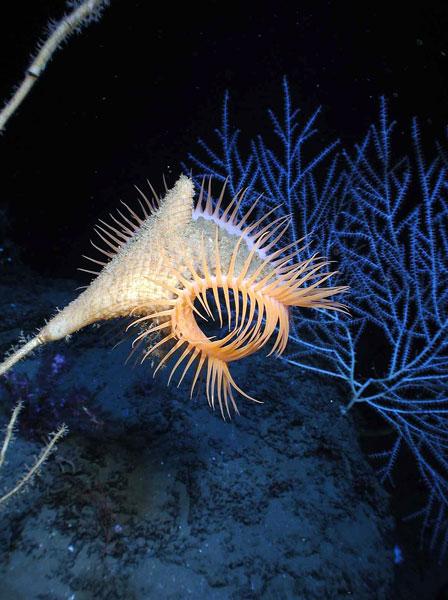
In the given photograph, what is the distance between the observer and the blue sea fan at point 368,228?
377 centimetres

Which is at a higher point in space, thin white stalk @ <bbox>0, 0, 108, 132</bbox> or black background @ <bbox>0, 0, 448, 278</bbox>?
black background @ <bbox>0, 0, 448, 278</bbox>

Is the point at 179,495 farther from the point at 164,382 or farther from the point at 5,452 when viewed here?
the point at 5,452

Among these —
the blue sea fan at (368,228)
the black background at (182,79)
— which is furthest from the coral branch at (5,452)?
the black background at (182,79)

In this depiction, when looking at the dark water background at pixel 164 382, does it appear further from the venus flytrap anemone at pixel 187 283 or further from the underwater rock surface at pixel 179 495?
the venus flytrap anemone at pixel 187 283

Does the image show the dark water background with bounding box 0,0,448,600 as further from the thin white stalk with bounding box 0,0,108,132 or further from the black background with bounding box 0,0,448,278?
the thin white stalk with bounding box 0,0,108,132

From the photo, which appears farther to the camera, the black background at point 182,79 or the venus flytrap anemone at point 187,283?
the black background at point 182,79

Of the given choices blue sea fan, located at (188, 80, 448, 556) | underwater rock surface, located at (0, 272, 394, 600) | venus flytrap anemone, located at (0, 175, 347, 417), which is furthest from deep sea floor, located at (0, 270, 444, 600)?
venus flytrap anemone, located at (0, 175, 347, 417)

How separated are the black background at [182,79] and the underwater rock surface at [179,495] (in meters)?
1.61

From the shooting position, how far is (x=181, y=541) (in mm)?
2748

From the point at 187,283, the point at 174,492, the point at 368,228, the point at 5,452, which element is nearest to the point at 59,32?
the point at 187,283

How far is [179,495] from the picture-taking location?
2.89 meters

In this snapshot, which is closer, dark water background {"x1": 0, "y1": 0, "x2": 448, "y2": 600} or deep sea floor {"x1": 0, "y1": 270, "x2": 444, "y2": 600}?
deep sea floor {"x1": 0, "y1": 270, "x2": 444, "y2": 600}

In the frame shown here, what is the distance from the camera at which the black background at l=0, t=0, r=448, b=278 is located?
3539 millimetres

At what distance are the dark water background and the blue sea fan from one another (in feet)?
0.78
